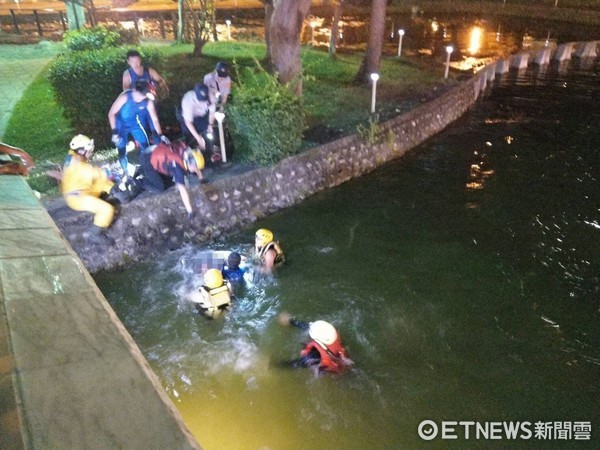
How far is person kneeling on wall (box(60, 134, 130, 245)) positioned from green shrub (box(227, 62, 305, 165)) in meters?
3.01

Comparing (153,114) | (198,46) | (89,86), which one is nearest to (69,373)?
(153,114)

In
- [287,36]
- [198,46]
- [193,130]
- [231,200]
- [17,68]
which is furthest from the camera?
[198,46]

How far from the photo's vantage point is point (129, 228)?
8641 millimetres

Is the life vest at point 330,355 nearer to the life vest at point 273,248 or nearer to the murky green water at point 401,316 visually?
the murky green water at point 401,316

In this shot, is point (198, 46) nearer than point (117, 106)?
No

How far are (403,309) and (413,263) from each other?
1.53m

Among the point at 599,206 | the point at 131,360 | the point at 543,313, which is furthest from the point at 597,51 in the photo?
the point at 131,360

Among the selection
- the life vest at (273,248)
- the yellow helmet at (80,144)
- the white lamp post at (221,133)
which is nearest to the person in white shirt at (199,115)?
the white lamp post at (221,133)

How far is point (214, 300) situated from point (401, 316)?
3126 mm

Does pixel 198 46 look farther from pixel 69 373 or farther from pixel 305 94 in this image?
pixel 69 373

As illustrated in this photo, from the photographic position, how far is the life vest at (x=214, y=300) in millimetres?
7324

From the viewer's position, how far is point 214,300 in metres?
7.34

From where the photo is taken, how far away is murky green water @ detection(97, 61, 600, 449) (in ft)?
→ 20.0
